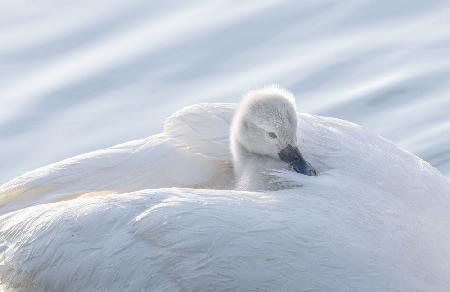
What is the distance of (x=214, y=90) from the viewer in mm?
7016

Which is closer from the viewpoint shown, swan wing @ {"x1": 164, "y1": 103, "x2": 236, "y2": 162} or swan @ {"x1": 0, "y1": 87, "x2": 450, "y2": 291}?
swan @ {"x1": 0, "y1": 87, "x2": 450, "y2": 291}

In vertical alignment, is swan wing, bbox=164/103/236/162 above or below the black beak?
above

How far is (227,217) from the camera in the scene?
13.0 ft

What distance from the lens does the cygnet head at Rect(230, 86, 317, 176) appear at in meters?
4.54

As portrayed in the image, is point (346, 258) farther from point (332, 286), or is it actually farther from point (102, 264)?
point (102, 264)

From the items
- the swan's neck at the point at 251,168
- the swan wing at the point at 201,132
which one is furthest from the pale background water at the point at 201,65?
the swan wing at the point at 201,132

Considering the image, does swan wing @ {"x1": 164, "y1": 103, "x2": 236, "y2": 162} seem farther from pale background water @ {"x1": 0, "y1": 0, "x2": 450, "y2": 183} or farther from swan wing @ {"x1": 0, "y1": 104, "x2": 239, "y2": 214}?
pale background water @ {"x1": 0, "y1": 0, "x2": 450, "y2": 183}

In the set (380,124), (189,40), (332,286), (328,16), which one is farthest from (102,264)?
(328,16)

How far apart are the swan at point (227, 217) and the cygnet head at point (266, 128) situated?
0.04ft

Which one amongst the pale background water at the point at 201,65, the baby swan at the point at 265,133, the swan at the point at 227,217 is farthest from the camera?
the pale background water at the point at 201,65

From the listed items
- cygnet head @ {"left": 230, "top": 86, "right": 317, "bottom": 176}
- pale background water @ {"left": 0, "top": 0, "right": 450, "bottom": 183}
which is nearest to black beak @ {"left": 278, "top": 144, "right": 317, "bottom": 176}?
cygnet head @ {"left": 230, "top": 86, "right": 317, "bottom": 176}

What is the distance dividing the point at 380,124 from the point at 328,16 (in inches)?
51.7

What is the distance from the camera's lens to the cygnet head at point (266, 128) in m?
4.54

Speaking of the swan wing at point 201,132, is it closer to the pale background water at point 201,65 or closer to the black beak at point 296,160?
Result: the black beak at point 296,160
